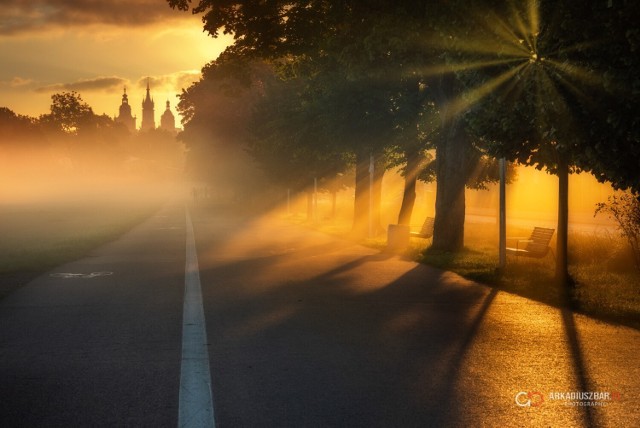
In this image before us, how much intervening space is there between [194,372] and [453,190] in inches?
648

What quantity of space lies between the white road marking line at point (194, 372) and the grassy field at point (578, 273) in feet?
18.1

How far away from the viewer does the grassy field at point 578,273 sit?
39.0 ft

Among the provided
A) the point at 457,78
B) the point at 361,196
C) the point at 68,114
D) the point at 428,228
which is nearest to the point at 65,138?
the point at 68,114

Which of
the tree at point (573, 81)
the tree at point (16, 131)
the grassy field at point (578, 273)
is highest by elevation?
the tree at point (16, 131)

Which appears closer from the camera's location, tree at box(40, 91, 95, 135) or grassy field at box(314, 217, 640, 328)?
grassy field at box(314, 217, 640, 328)

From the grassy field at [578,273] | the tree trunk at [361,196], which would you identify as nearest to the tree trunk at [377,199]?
the tree trunk at [361,196]

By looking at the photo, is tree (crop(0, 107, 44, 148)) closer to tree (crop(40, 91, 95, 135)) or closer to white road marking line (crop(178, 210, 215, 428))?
tree (crop(40, 91, 95, 135))

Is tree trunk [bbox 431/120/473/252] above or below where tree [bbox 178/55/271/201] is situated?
below

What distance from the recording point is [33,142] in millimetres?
131500

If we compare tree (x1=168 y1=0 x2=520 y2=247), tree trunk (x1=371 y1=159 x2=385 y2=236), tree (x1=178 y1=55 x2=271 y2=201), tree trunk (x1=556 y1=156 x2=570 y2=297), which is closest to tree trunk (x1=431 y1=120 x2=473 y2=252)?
tree (x1=168 y1=0 x2=520 y2=247)

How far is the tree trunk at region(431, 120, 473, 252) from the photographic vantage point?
73.7ft

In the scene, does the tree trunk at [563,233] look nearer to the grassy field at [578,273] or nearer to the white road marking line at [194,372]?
the grassy field at [578,273]

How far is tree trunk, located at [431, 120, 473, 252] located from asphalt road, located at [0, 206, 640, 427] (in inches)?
310

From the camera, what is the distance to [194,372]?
23.2 feet
